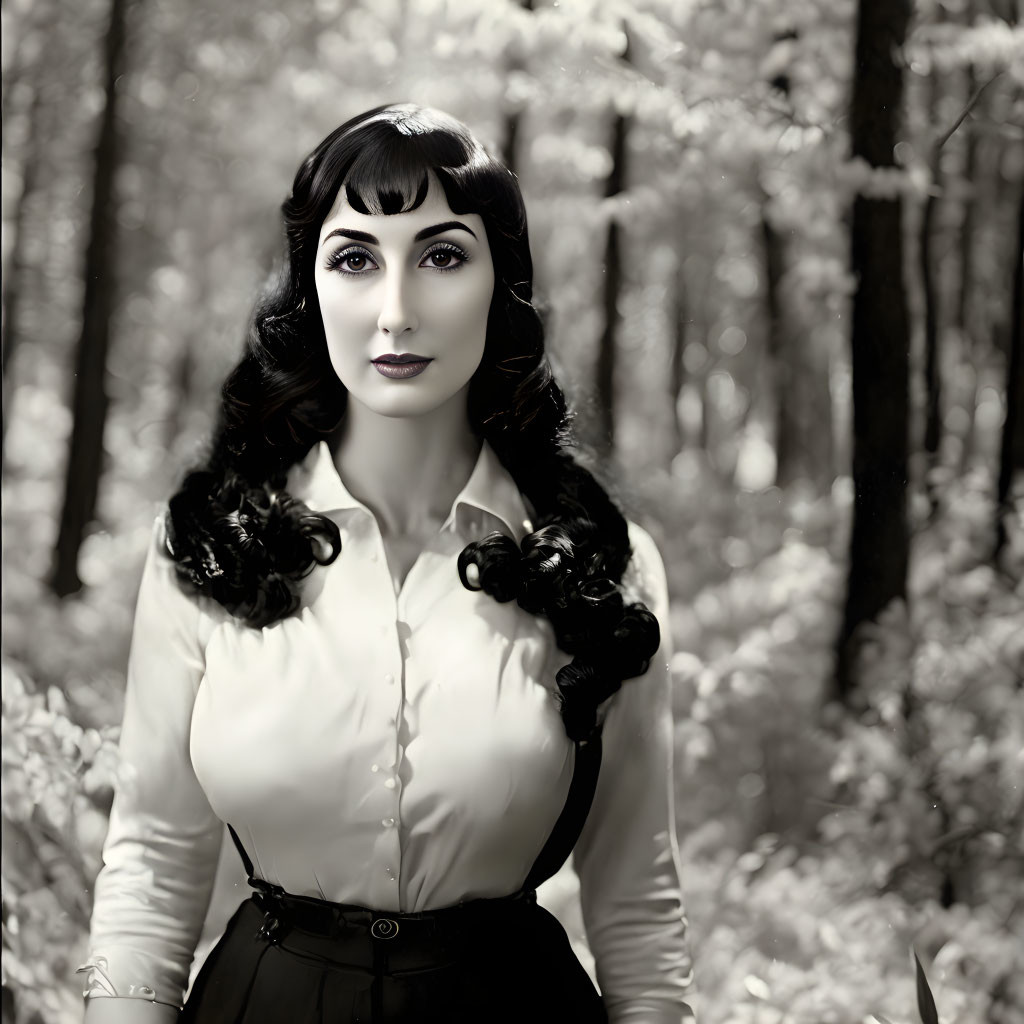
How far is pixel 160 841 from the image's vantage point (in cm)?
137

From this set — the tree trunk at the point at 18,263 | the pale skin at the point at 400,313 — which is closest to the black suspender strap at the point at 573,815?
the pale skin at the point at 400,313

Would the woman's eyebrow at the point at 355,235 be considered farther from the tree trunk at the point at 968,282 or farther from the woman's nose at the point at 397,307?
the tree trunk at the point at 968,282

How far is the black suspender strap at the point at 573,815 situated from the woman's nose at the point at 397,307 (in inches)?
20.3

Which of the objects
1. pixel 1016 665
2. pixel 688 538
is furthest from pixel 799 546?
pixel 1016 665

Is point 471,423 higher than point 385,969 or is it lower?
higher

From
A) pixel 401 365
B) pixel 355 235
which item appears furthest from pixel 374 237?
pixel 401 365

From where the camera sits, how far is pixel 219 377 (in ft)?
5.29

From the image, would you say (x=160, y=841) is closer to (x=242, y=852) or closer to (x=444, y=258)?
(x=242, y=852)

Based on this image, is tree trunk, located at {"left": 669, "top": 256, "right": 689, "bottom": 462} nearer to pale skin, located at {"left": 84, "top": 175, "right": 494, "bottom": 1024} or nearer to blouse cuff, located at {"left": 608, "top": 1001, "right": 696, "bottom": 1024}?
pale skin, located at {"left": 84, "top": 175, "right": 494, "bottom": 1024}

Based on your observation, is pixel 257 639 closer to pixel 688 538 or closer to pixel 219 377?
pixel 219 377

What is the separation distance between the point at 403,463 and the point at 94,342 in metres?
0.56

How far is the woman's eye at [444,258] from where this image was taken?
4.27 ft

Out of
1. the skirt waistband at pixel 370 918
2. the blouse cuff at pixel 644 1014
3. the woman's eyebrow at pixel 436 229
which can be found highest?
the woman's eyebrow at pixel 436 229

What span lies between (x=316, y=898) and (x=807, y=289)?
1.00m
